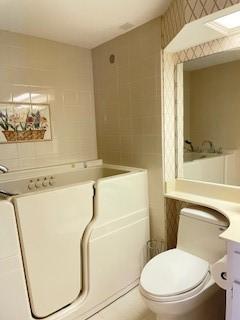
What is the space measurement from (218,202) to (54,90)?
1782mm

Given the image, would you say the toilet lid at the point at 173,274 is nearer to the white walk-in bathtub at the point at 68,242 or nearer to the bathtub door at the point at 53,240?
the white walk-in bathtub at the point at 68,242

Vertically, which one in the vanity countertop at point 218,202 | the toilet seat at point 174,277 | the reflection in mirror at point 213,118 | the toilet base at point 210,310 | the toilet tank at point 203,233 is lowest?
the toilet base at point 210,310

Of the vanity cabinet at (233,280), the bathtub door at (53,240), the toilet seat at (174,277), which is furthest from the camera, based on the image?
the bathtub door at (53,240)

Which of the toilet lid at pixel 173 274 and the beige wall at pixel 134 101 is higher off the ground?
the beige wall at pixel 134 101

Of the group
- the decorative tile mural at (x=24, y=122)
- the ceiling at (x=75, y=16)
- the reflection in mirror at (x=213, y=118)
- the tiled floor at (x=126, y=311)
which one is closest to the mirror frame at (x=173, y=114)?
the reflection in mirror at (x=213, y=118)

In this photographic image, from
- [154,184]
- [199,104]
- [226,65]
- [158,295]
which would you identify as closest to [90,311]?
[158,295]

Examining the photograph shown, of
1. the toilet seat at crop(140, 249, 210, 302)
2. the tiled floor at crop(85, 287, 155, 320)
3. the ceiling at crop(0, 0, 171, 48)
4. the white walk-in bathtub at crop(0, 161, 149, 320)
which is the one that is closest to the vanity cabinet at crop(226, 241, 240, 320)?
the toilet seat at crop(140, 249, 210, 302)

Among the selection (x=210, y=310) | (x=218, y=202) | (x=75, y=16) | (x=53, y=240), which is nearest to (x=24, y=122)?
(x=75, y=16)

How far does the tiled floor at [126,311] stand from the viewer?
1736mm

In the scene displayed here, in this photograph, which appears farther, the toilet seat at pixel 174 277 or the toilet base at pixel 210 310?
the toilet base at pixel 210 310

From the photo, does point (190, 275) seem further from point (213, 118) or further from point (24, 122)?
point (24, 122)

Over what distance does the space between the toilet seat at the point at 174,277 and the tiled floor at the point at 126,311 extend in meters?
0.44

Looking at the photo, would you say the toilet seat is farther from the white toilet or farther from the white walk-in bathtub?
the white walk-in bathtub

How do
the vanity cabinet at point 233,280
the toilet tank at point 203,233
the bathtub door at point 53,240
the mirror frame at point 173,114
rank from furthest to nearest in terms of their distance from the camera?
1. the mirror frame at point 173,114
2. the toilet tank at point 203,233
3. the bathtub door at point 53,240
4. the vanity cabinet at point 233,280
